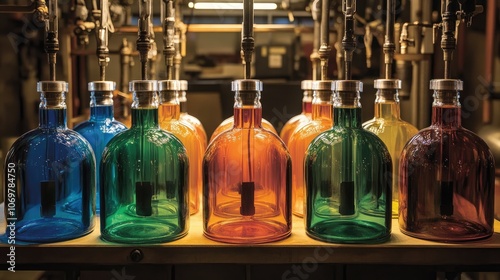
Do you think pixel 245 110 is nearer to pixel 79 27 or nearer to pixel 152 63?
pixel 152 63

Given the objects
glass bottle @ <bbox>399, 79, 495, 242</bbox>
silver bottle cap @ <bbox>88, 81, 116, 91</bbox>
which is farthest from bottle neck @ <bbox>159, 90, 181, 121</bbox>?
glass bottle @ <bbox>399, 79, 495, 242</bbox>

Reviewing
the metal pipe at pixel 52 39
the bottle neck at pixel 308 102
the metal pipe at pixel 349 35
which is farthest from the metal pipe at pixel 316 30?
the metal pipe at pixel 52 39

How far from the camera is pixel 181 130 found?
1.01 m

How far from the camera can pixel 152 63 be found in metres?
1.38

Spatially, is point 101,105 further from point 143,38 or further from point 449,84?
point 449,84

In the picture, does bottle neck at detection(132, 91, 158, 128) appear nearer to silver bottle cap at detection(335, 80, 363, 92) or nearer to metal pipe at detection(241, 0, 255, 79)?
metal pipe at detection(241, 0, 255, 79)

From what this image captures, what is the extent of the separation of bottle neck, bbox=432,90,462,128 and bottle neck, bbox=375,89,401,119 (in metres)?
0.12

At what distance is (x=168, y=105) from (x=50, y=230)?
0.34 metres

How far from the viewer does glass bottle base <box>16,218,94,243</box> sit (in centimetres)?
78

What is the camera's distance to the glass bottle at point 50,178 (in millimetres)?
807

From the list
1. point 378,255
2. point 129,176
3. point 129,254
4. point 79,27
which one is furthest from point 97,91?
point 79,27

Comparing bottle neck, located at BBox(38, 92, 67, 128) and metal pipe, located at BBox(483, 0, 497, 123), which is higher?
metal pipe, located at BBox(483, 0, 497, 123)

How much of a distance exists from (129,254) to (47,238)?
0.44 ft

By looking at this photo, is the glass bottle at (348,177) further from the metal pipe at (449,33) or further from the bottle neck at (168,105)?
the bottle neck at (168,105)
